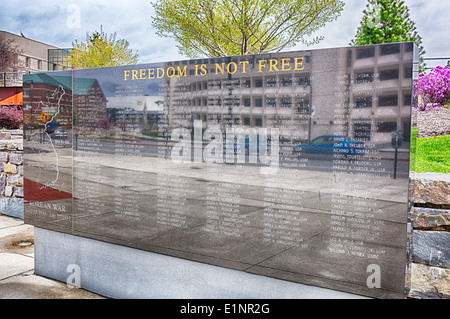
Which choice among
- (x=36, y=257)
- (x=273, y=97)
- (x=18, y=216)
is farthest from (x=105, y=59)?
(x=273, y=97)

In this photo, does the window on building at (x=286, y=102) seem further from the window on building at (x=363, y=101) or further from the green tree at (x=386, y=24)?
the green tree at (x=386, y=24)

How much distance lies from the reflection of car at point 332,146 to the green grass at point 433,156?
6.77ft

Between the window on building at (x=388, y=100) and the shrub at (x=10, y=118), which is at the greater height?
the shrub at (x=10, y=118)

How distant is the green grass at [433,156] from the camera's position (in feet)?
16.2

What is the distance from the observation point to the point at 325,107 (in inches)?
Answer: 119

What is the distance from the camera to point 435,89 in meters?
11.1

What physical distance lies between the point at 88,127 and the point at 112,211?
0.93 m

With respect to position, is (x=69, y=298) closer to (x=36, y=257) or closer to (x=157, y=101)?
(x=36, y=257)

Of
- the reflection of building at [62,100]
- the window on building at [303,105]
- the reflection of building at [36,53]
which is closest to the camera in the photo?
the window on building at [303,105]

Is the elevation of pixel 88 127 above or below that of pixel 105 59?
below

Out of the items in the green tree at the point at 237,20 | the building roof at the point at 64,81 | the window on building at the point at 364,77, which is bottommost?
the window on building at the point at 364,77

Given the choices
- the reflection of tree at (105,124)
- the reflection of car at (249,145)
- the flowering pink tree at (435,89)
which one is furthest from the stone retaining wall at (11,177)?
the flowering pink tree at (435,89)

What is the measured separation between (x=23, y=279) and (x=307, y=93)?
3.88m

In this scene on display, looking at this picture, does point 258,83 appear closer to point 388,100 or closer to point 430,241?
point 388,100
